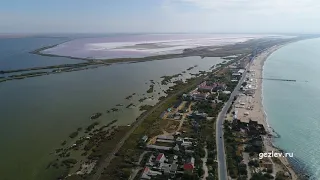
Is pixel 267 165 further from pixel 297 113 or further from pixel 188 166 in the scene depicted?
pixel 297 113

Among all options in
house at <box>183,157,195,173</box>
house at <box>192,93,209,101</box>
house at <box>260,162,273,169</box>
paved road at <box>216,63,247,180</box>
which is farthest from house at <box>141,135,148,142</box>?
house at <box>192,93,209,101</box>

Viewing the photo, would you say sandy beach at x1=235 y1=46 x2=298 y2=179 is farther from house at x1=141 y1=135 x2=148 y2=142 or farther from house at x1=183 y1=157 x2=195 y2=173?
house at x1=141 y1=135 x2=148 y2=142

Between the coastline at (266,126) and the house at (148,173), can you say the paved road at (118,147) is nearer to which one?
the house at (148,173)

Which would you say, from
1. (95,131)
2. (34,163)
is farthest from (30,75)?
(34,163)

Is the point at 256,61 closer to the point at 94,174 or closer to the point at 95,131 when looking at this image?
the point at 95,131

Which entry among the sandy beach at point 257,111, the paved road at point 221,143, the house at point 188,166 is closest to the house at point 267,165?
the sandy beach at point 257,111

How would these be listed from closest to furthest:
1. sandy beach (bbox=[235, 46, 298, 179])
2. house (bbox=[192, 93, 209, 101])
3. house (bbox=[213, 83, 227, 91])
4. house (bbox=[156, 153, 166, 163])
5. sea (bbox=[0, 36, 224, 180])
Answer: sandy beach (bbox=[235, 46, 298, 179])
house (bbox=[156, 153, 166, 163])
sea (bbox=[0, 36, 224, 180])
house (bbox=[192, 93, 209, 101])
house (bbox=[213, 83, 227, 91])
